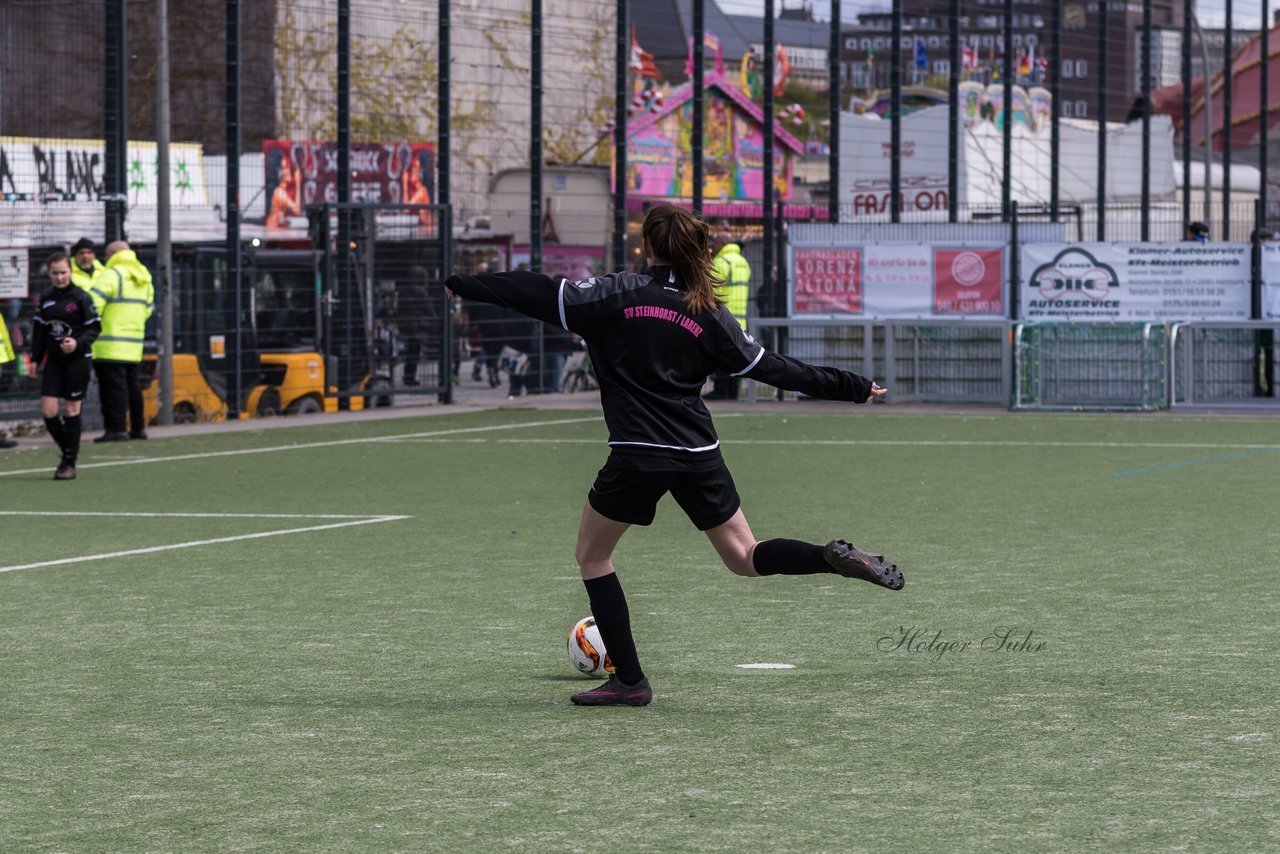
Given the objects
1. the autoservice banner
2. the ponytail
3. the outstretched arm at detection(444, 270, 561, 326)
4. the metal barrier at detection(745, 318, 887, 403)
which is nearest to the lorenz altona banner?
the autoservice banner

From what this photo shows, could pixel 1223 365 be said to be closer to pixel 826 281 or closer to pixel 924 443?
pixel 826 281

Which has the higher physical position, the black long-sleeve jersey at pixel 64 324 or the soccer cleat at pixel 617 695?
the black long-sleeve jersey at pixel 64 324

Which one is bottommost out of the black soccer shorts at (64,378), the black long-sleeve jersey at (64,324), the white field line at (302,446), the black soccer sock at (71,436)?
the white field line at (302,446)

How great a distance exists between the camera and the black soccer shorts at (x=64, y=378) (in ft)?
55.9

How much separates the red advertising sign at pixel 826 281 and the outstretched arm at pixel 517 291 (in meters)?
20.0

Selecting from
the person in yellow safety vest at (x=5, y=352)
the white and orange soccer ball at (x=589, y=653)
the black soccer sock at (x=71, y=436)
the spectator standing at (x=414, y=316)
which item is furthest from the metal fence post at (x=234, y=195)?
the white and orange soccer ball at (x=589, y=653)

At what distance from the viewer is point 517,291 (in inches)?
277

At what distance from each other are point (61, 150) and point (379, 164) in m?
10.8

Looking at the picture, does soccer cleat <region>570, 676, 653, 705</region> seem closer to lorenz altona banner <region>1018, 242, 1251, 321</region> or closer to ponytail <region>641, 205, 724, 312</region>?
ponytail <region>641, 205, 724, 312</region>

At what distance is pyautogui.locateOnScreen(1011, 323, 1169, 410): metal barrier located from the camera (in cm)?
2411

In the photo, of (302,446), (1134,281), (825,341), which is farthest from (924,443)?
(825,341)

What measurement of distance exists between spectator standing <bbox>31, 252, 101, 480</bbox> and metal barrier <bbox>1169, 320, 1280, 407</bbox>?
12.6 meters

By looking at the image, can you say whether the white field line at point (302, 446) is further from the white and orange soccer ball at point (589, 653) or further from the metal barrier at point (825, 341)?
the white and orange soccer ball at point (589, 653)

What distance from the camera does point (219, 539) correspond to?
12.7 m
